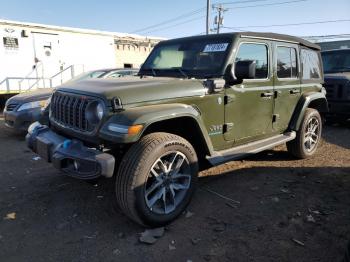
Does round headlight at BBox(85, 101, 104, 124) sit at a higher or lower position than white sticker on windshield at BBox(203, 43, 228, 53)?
lower

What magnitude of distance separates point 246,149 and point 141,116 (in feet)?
5.93

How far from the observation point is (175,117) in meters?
3.22

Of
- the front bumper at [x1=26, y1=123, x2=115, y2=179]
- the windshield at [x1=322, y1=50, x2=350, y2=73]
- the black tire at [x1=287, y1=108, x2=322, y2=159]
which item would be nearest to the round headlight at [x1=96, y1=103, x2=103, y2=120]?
the front bumper at [x1=26, y1=123, x2=115, y2=179]

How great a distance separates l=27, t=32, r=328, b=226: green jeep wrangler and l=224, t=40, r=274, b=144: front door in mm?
13

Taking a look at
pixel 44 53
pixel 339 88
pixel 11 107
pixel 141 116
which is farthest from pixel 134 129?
pixel 44 53

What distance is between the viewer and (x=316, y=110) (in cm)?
559

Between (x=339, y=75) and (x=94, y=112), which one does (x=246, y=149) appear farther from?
(x=339, y=75)

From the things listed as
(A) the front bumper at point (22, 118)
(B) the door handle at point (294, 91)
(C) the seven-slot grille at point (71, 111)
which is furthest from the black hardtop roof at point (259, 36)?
(A) the front bumper at point (22, 118)

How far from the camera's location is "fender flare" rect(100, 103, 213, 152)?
2.91 meters

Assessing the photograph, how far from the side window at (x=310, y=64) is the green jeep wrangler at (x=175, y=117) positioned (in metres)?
0.16

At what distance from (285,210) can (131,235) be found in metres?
1.72

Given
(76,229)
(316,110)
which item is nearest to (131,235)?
(76,229)

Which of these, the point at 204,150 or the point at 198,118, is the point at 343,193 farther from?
the point at 198,118

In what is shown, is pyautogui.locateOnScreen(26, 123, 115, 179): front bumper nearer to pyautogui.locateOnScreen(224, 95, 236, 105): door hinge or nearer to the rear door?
pyautogui.locateOnScreen(224, 95, 236, 105): door hinge
